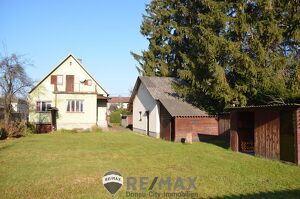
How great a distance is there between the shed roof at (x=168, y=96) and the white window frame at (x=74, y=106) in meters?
7.24

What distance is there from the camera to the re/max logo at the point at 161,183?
10211 millimetres

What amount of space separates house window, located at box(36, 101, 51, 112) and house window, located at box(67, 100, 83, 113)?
227 cm

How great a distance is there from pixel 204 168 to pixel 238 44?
1363cm

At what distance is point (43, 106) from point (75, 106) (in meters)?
3.65

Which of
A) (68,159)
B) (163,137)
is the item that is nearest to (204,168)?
(68,159)

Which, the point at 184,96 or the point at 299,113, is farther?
the point at 184,96

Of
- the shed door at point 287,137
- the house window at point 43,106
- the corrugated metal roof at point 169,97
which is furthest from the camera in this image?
the house window at point 43,106

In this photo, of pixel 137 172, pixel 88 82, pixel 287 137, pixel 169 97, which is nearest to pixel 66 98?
pixel 88 82

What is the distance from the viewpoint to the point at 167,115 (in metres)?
27.5

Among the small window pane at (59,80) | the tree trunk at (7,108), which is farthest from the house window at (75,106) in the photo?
the tree trunk at (7,108)

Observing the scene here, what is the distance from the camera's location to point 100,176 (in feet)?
39.3

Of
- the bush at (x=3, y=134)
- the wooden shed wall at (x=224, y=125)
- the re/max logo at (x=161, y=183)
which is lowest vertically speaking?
the re/max logo at (x=161, y=183)

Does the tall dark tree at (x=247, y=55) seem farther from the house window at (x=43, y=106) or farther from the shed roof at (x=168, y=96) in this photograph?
the house window at (x=43, y=106)

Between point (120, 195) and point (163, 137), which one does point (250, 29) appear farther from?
point (120, 195)
